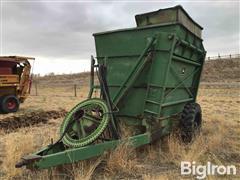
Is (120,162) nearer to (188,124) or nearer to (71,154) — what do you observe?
(71,154)

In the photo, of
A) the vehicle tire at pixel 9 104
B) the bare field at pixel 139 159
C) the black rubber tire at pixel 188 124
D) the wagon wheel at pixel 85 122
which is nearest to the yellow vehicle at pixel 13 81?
the vehicle tire at pixel 9 104

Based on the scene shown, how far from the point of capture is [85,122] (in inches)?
198

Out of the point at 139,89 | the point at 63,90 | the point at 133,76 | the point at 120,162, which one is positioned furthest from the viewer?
the point at 63,90

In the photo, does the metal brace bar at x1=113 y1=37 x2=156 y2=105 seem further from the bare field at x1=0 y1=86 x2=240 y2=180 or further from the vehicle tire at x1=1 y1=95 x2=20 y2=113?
the vehicle tire at x1=1 y1=95 x2=20 y2=113

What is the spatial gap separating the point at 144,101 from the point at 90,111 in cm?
121

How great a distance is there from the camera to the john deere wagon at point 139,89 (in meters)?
4.94

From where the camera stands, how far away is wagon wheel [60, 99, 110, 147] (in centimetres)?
470

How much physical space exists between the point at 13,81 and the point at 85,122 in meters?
8.89

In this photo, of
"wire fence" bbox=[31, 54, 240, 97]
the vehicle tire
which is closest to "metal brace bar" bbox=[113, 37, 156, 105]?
the vehicle tire

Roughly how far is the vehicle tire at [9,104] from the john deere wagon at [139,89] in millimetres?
7296

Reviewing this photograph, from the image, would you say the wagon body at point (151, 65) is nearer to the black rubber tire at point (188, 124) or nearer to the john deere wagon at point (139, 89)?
the john deere wagon at point (139, 89)

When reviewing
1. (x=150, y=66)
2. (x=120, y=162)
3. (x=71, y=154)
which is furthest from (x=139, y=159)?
(x=150, y=66)

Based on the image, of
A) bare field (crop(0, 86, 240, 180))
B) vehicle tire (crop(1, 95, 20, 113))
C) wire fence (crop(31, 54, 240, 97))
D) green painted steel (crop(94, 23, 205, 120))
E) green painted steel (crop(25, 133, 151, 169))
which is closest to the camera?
green painted steel (crop(25, 133, 151, 169))

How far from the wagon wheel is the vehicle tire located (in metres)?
8.21
